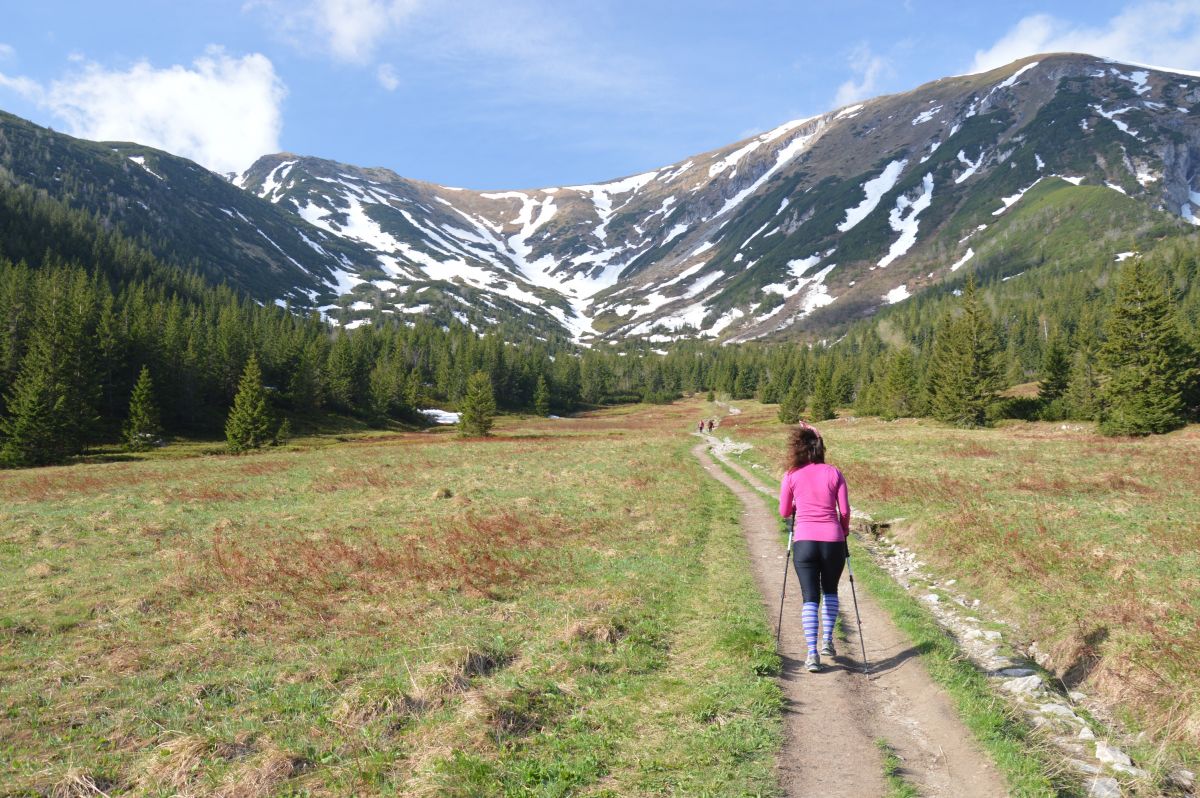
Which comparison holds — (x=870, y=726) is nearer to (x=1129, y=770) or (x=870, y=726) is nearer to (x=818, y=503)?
(x=1129, y=770)

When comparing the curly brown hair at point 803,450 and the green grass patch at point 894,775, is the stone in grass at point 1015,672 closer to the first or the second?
the green grass patch at point 894,775

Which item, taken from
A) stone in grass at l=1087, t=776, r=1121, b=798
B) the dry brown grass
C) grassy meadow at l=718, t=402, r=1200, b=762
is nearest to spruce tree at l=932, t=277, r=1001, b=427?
grassy meadow at l=718, t=402, r=1200, b=762

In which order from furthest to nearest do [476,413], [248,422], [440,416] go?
[440,416] → [476,413] → [248,422]

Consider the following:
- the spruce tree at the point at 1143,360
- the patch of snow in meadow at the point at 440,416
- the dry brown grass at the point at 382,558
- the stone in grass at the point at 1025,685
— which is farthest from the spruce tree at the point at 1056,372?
the patch of snow in meadow at the point at 440,416

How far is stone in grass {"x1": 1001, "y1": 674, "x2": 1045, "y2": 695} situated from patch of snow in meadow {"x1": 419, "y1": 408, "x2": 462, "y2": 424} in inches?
4647

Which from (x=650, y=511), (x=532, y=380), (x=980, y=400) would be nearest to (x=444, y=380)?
(x=532, y=380)

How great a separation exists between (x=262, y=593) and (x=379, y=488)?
17.6 meters

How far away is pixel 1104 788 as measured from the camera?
19.3ft

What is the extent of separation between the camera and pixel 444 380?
499 feet

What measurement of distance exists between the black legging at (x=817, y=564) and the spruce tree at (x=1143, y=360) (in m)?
56.3

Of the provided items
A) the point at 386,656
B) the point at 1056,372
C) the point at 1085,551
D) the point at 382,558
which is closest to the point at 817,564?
the point at 386,656

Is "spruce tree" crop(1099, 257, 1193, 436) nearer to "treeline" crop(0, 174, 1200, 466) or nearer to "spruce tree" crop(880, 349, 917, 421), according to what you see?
"treeline" crop(0, 174, 1200, 466)

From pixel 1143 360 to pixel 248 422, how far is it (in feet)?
298

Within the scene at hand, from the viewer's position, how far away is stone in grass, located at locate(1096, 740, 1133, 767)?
6.36 meters
